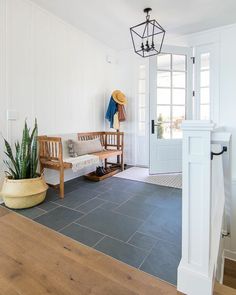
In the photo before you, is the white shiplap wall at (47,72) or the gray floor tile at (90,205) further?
the white shiplap wall at (47,72)

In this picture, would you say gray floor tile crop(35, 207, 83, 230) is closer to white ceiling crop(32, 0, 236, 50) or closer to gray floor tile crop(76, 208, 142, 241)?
gray floor tile crop(76, 208, 142, 241)

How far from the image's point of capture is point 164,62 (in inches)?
138

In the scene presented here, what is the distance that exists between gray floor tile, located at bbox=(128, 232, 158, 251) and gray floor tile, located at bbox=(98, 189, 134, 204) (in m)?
0.72

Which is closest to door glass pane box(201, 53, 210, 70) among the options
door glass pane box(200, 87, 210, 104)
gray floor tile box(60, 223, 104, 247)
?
door glass pane box(200, 87, 210, 104)

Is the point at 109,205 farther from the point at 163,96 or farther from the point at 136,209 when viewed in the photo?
the point at 163,96

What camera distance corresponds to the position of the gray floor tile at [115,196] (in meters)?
2.43

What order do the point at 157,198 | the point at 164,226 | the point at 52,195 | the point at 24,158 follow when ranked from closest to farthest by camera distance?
the point at 164,226 → the point at 24,158 → the point at 157,198 → the point at 52,195

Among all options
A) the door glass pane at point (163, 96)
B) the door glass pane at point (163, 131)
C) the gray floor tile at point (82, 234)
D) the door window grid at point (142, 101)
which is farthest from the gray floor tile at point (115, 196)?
the door window grid at point (142, 101)

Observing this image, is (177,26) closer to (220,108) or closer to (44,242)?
(220,108)

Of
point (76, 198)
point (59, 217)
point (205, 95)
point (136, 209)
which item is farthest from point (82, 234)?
point (205, 95)

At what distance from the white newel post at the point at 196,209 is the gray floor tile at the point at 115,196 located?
4.33 feet

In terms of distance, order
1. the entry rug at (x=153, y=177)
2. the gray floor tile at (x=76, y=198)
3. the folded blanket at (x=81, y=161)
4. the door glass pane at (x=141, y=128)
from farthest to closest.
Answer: the door glass pane at (x=141, y=128), the entry rug at (x=153, y=177), the folded blanket at (x=81, y=161), the gray floor tile at (x=76, y=198)

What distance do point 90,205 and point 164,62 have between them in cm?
270

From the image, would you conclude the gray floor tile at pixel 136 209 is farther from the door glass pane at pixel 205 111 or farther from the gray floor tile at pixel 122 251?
the door glass pane at pixel 205 111
